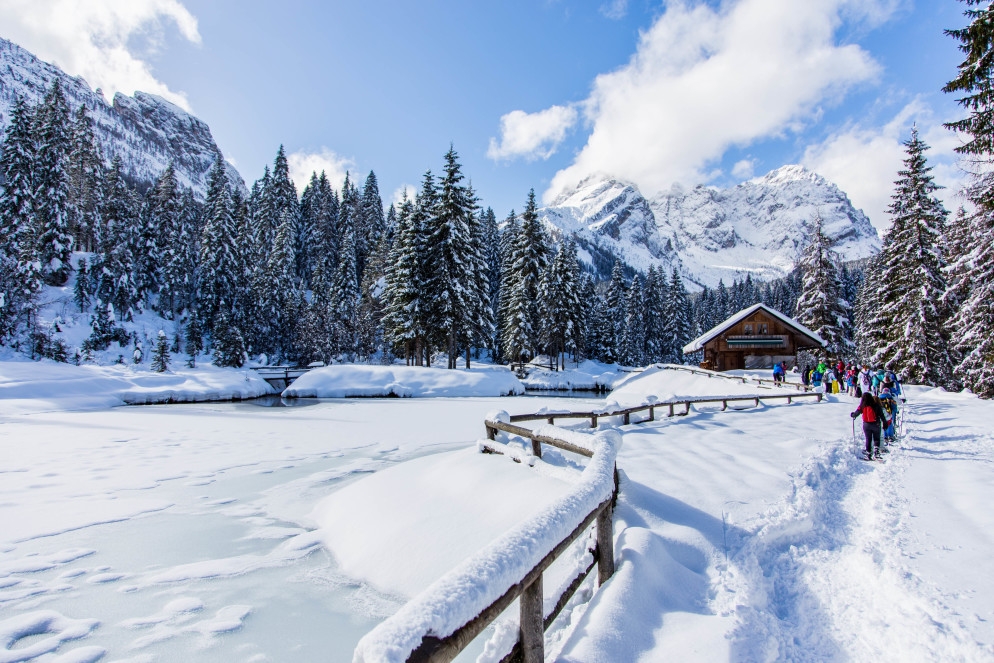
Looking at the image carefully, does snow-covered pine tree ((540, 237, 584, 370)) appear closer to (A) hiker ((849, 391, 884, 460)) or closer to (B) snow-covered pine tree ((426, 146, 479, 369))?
(B) snow-covered pine tree ((426, 146, 479, 369))

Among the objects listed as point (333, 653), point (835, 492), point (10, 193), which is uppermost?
point (10, 193)

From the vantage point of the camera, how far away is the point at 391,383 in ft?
102

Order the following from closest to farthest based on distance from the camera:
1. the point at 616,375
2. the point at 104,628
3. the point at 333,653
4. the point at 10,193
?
the point at 333,653, the point at 104,628, the point at 10,193, the point at 616,375

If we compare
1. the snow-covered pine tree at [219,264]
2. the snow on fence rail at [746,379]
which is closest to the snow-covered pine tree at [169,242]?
the snow-covered pine tree at [219,264]

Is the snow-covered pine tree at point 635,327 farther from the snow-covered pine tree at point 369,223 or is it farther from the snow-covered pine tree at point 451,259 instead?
the snow-covered pine tree at point 369,223

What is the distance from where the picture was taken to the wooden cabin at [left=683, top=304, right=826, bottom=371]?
118ft

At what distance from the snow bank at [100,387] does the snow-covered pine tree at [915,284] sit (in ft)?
133

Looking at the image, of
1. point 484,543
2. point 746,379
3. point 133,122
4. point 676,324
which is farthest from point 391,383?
point 133,122

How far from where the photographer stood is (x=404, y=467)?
9.36 meters

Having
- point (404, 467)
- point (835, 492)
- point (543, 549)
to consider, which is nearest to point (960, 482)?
point (835, 492)

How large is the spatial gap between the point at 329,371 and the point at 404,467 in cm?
2501

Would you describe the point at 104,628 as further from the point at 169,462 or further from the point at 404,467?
the point at 169,462

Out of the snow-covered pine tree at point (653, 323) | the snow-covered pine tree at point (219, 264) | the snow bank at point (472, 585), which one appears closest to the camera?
the snow bank at point (472, 585)

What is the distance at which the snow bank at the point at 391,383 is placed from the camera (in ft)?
101
